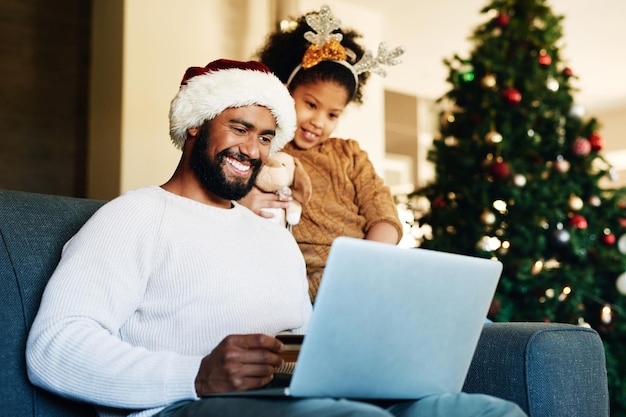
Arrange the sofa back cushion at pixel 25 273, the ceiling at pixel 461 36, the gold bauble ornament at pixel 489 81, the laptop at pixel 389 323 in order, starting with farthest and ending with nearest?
the ceiling at pixel 461 36, the gold bauble ornament at pixel 489 81, the sofa back cushion at pixel 25 273, the laptop at pixel 389 323

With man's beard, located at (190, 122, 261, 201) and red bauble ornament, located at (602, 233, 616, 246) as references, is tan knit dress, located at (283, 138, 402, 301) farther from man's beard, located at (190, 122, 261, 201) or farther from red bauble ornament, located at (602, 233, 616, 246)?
red bauble ornament, located at (602, 233, 616, 246)

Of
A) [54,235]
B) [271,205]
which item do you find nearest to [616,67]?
[271,205]

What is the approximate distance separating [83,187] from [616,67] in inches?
192

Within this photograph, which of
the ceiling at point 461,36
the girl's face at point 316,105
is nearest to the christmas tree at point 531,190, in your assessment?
the ceiling at point 461,36

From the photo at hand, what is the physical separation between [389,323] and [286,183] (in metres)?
0.94

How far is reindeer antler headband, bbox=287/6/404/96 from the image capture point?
2.05 metres

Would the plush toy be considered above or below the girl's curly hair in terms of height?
below

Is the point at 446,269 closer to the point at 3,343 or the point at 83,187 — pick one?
the point at 3,343

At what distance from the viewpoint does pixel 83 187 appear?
14.2 ft

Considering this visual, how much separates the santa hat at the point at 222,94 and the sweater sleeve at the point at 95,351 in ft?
1.40

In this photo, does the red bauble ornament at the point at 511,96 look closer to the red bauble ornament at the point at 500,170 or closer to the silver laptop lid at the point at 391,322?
the red bauble ornament at the point at 500,170

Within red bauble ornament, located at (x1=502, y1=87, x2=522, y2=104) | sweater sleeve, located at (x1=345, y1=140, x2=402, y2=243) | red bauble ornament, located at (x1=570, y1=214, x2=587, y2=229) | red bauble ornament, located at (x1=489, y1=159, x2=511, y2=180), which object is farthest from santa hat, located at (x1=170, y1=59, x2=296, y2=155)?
red bauble ornament, located at (x1=570, y1=214, x2=587, y2=229)

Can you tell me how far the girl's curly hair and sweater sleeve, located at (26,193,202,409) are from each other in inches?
41.1

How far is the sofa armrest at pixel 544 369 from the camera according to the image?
4.45ft
